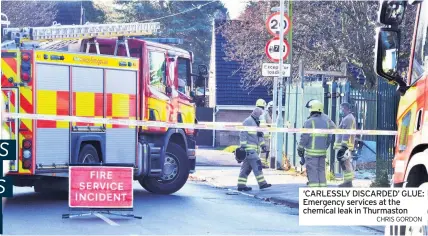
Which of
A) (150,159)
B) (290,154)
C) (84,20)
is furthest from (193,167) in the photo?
(84,20)

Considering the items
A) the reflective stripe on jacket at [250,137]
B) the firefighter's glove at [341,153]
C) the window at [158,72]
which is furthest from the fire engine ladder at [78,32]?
the firefighter's glove at [341,153]

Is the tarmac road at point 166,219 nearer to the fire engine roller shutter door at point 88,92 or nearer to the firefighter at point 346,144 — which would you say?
the firefighter at point 346,144

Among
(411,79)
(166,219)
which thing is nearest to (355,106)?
(411,79)

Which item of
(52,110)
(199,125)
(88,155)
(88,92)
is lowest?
(88,155)

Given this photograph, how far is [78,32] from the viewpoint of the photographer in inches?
292

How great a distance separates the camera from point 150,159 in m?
7.91

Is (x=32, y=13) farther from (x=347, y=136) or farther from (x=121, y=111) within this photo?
(x=347, y=136)

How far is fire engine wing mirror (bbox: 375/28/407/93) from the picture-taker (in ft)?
21.2

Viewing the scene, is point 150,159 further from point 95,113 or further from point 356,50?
point 356,50

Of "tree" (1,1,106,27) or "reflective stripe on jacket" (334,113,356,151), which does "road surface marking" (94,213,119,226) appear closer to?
"tree" (1,1,106,27)

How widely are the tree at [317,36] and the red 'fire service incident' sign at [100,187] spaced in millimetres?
1134

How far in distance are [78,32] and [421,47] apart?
2401 mm

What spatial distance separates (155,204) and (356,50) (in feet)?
6.07

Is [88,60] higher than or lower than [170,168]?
higher
